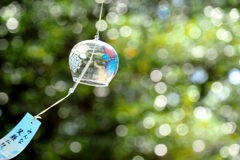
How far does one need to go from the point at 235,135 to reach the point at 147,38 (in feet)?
3.13

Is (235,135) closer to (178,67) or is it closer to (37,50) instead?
(178,67)

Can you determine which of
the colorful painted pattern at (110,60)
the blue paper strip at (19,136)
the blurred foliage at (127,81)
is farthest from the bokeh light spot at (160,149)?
the blue paper strip at (19,136)

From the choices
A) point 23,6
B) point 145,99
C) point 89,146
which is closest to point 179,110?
point 145,99

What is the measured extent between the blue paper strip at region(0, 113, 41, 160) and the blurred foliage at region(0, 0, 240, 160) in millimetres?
1671

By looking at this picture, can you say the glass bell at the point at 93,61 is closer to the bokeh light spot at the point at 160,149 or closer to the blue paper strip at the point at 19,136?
the blue paper strip at the point at 19,136

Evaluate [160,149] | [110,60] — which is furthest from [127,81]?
[110,60]

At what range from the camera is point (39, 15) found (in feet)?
9.24

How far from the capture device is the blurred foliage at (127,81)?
2.81m

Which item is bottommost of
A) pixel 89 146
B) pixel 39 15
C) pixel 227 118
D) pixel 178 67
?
pixel 89 146

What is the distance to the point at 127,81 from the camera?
2928mm

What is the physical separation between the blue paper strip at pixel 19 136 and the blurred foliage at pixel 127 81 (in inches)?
65.8

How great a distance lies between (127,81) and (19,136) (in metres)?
1.90

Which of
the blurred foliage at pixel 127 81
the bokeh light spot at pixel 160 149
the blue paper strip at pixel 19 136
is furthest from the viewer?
the bokeh light spot at pixel 160 149

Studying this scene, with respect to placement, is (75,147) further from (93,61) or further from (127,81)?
(93,61)
